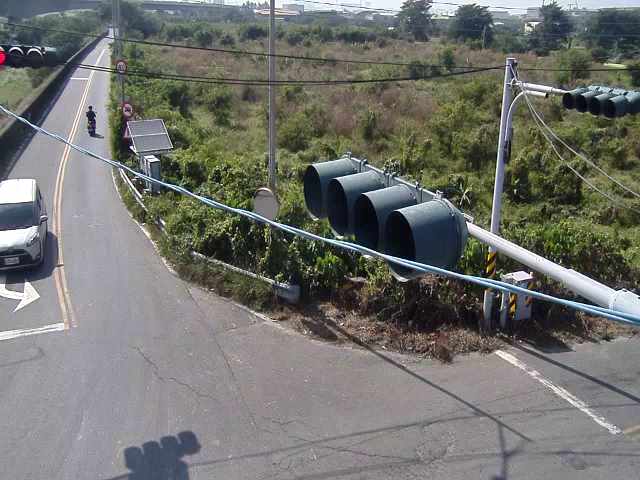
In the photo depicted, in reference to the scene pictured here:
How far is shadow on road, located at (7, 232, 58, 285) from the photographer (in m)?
15.2

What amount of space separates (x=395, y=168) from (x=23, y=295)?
14.3m

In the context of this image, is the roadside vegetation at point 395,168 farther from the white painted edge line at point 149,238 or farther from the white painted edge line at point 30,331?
the white painted edge line at point 30,331

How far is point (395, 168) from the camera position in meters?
24.2

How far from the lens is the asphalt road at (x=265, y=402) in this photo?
8516mm

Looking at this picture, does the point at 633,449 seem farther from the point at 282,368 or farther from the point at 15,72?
the point at 15,72

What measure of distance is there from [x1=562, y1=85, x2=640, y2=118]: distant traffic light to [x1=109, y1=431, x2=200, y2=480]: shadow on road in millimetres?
6436

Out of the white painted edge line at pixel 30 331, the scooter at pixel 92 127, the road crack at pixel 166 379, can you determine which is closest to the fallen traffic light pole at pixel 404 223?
the road crack at pixel 166 379

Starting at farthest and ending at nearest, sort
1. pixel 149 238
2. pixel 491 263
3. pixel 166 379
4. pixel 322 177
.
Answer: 1. pixel 149 238
2. pixel 491 263
3. pixel 166 379
4. pixel 322 177

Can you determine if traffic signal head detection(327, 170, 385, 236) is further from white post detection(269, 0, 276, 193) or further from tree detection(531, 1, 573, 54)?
tree detection(531, 1, 573, 54)

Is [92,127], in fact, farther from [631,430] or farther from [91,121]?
[631,430]

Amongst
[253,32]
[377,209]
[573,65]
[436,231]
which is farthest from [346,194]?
[253,32]

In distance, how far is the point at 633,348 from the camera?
39.2 feet

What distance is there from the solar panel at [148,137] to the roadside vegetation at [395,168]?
2.22 feet

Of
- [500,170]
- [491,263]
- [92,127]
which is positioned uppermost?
[500,170]
